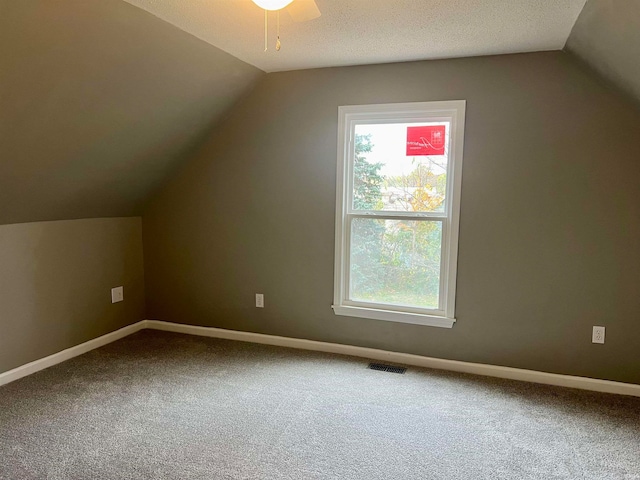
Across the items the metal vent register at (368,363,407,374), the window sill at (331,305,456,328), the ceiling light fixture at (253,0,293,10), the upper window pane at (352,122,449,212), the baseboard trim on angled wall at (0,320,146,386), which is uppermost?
the ceiling light fixture at (253,0,293,10)

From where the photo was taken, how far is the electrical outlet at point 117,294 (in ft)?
11.7

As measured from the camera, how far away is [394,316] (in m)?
3.15

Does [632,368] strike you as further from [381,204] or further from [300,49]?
[300,49]

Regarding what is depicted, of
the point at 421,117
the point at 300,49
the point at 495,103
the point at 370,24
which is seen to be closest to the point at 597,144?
the point at 495,103

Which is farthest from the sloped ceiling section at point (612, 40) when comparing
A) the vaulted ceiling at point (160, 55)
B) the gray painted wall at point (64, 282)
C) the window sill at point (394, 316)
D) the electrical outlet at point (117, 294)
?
the electrical outlet at point (117, 294)

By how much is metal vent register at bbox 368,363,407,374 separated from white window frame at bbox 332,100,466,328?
0.34 meters

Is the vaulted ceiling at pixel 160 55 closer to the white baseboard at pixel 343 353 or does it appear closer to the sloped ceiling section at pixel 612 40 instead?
the sloped ceiling section at pixel 612 40

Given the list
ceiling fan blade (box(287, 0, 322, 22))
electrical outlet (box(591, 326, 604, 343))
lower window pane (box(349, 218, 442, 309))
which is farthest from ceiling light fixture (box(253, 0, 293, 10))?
electrical outlet (box(591, 326, 604, 343))

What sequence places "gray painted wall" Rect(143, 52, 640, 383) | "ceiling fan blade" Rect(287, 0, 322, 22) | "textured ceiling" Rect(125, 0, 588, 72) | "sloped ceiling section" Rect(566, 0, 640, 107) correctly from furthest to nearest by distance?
"gray painted wall" Rect(143, 52, 640, 383), "textured ceiling" Rect(125, 0, 588, 72), "sloped ceiling section" Rect(566, 0, 640, 107), "ceiling fan blade" Rect(287, 0, 322, 22)

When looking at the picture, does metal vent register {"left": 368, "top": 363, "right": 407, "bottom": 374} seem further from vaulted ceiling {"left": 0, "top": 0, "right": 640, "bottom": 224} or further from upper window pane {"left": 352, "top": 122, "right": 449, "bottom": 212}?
vaulted ceiling {"left": 0, "top": 0, "right": 640, "bottom": 224}

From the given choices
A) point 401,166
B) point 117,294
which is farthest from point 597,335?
point 117,294

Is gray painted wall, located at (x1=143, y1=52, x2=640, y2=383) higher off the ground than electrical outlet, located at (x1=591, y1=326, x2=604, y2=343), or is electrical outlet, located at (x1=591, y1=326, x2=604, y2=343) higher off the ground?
gray painted wall, located at (x1=143, y1=52, x2=640, y2=383)

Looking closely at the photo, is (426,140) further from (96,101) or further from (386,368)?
(96,101)

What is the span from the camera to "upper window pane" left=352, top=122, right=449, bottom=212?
297 centimetres
